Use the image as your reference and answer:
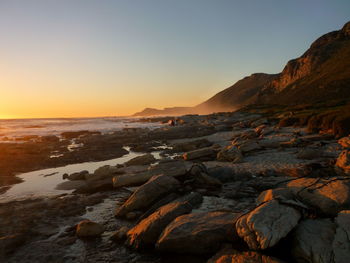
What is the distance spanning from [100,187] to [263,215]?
10.7 m

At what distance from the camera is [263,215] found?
6.75 meters

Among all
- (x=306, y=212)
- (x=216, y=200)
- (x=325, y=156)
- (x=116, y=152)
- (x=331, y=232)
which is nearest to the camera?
(x=331, y=232)

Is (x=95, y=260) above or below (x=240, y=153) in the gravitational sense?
below

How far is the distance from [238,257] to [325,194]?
426 cm

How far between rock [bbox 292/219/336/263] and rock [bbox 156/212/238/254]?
1.75m

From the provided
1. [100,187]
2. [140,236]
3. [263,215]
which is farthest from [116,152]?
[263,215]

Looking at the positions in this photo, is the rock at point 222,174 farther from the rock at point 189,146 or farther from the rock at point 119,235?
the rock at point 189,146

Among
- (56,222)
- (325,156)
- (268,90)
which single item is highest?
(268,90)

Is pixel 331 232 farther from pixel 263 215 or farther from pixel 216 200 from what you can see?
pixel 216 200

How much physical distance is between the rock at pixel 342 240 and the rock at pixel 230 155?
1161 centimetres

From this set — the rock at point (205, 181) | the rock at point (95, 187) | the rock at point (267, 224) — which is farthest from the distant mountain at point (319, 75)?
the rock at point (267, 224)

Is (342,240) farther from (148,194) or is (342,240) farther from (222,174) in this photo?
(222,174)

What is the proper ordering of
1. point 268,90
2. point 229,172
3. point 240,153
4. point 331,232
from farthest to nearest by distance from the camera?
point 268,90 < point 240,153 < point 229,172 < point 331,232

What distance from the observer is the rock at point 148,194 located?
35.4 ft
